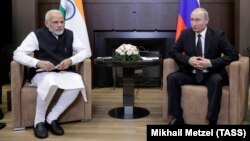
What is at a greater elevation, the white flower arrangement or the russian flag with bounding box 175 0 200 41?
the russian flag with bounding box 175 0 200 41

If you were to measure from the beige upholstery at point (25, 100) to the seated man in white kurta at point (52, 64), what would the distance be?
0.08m

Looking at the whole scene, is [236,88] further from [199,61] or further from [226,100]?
[199,61]

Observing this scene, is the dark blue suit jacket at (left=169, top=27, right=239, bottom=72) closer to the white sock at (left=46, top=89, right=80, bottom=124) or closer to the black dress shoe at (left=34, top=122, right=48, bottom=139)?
the white sock at (left=46, top=89, right=80, bottom=124)

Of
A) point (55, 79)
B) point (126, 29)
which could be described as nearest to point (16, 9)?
point (126, 29)

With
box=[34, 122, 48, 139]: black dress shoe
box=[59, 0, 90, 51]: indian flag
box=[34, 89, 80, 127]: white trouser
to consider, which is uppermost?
box=[59, 0, 90, 51]: indian flag

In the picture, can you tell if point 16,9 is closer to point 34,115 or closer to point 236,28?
point 34,115

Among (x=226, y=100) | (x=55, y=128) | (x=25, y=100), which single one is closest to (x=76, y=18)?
(x=25, y=100)

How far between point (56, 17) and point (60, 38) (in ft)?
0.72

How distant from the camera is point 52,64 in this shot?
303cm

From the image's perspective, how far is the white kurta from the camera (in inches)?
114

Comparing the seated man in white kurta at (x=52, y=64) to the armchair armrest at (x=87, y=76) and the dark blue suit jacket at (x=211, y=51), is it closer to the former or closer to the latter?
the armchair armrest at (x=87, y=76)

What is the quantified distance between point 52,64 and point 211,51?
57.6 inches

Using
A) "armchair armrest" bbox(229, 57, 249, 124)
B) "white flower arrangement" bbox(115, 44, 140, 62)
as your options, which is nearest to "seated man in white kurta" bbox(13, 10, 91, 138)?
"white flower arrangement" bbox(115, 44, 140, 62)

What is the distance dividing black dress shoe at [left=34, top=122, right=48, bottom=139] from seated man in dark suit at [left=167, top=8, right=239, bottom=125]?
1.13 metres
